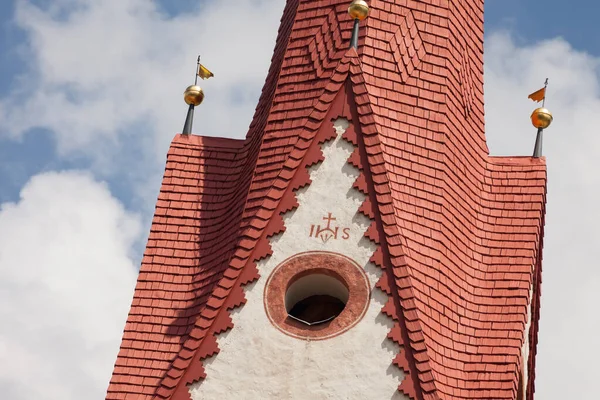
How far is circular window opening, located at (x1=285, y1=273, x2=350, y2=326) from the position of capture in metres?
24.4

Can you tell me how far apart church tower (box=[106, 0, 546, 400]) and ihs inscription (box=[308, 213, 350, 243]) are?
16 mm

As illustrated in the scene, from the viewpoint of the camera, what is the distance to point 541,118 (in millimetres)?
28016

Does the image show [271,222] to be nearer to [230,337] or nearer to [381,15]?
[230,337]

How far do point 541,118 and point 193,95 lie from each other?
4.44 meters

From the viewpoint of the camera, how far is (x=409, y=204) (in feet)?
82.3

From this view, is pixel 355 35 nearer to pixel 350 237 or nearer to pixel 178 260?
pixel 350 237

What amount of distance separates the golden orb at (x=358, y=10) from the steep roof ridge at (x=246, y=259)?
2.35ft

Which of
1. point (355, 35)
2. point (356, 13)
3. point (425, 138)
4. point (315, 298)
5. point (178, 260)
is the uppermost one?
point (356, 13)

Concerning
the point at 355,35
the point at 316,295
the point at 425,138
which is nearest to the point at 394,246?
the point at 316,295

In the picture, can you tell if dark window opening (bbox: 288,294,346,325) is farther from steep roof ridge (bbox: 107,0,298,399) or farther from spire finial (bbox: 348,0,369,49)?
spire finial (bbox: 348,0,369,49)

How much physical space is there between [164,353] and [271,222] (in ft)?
6.22

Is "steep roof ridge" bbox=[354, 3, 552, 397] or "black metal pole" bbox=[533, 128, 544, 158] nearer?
"steep roof ridge" bbox=[354, 3, 552, 397]

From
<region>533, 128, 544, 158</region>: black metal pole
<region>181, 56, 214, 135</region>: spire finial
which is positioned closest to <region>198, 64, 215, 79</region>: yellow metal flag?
<region>181, 56, 214, 135</region>: spire finial

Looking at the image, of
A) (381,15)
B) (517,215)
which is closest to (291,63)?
(381,15)
